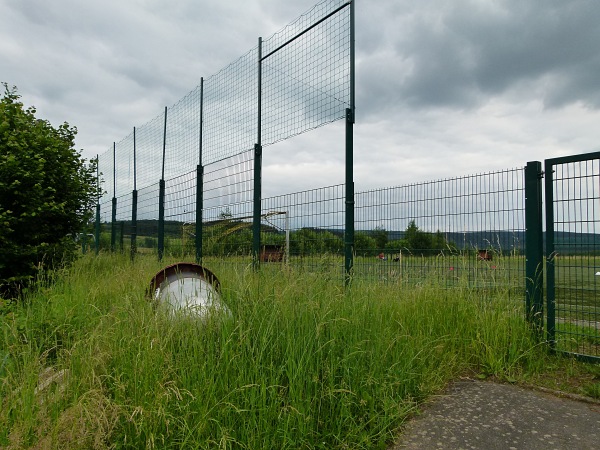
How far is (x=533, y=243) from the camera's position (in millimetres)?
4402

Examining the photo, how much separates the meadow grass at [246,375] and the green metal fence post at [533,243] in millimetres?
702

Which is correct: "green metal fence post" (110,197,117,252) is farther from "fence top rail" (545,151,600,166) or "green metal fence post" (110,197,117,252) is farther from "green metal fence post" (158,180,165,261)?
"fence top rail" (545,151,600,166)

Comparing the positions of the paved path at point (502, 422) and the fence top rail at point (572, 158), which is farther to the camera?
the fence top rail at point (572, 158)

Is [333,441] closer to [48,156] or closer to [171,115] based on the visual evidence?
[48,156]

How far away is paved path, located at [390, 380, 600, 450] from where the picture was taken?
2.61 metres

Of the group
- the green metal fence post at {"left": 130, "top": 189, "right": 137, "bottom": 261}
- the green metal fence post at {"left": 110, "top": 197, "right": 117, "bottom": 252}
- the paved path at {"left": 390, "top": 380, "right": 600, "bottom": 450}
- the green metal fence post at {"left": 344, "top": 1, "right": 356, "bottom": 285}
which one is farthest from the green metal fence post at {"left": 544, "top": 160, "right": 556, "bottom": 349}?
the green metal fence post at {"left": 110, "top": 197, "right": 117, "bottom": 252}

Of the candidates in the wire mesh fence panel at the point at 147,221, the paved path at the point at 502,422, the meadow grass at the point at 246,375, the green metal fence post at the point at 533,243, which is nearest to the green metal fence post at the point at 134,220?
the wire mesh fence panel at the point at 147,221

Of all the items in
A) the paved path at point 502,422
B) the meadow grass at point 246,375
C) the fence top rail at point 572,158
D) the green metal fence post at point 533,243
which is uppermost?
the fence top rail at point 572,158

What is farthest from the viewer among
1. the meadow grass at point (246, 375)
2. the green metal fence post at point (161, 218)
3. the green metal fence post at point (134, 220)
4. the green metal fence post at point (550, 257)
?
the green metal fence post at point (134, 220)

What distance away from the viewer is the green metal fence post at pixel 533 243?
4.30m

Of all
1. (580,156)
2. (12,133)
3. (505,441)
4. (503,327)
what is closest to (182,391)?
(505,441)

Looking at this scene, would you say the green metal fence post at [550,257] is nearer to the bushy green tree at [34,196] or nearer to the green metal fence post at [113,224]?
the bushy green tree at [34,196]

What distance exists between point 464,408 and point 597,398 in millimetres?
1119

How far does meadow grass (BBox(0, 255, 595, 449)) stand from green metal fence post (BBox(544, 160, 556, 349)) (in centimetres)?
56
